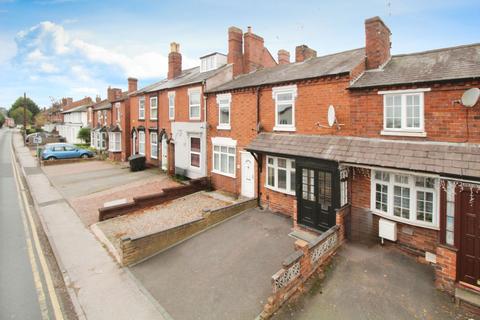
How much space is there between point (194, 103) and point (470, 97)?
1430 cm

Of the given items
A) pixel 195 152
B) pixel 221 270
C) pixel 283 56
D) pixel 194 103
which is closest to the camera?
pixel 221 270

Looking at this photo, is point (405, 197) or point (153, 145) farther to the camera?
point (153, 145)

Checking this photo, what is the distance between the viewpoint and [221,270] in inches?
319

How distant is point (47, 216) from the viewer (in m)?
13.0

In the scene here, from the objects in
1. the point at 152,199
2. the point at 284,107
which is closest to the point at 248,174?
the point at 284,107

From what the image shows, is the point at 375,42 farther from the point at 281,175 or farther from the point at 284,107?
the point at 281,175

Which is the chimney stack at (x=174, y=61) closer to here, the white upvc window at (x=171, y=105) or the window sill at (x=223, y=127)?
the white upvc window at (x=171, y=105)

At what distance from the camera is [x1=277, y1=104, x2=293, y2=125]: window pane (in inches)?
467

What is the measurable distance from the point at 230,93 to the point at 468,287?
12.4 metres

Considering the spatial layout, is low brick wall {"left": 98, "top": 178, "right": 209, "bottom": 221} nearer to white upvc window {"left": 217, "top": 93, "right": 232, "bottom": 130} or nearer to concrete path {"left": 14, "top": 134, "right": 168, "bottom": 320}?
concrete path {"left": 14, "top": 134, "right": 168, "bottom": 320}

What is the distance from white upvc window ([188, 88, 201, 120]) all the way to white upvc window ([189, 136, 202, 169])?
1465 millimetres

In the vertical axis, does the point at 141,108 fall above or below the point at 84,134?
above

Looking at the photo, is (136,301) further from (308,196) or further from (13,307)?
(308,196)

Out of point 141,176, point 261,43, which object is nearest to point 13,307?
point 141,176
